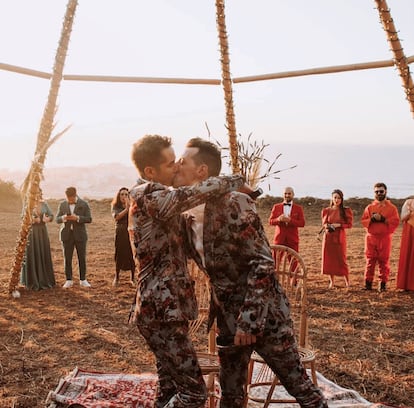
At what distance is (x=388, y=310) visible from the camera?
7172mm

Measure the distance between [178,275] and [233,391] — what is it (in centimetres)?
64

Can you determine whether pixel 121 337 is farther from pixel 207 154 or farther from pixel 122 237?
pixel 207 154

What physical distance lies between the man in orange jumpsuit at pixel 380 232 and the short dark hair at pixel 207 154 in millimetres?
6270

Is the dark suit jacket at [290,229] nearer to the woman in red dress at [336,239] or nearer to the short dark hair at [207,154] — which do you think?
the woman in red dress at [336,239]

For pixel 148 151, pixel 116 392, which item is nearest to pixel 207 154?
pixel 148 151

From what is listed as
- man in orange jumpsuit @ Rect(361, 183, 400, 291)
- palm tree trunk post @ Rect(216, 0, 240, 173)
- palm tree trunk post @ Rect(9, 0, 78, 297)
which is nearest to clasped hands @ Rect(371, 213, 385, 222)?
man in orange jumpsuit @ Rect(361, 183, 400, 291)

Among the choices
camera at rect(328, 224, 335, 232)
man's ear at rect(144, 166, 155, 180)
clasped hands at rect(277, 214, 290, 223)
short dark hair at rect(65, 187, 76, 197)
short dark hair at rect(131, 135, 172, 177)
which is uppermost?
short dark hair at rect(131, 135, 172, 177)

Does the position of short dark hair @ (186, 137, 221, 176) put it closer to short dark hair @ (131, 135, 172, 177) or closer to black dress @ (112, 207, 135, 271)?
short dark hair @ (131, 135, 172, 177)

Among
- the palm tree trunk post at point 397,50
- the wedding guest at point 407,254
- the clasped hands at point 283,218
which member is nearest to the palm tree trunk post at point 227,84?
the palm tree trunk post at point 397,50

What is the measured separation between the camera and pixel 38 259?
8.42m

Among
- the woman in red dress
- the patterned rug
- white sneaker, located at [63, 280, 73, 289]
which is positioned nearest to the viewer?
the patterned rug

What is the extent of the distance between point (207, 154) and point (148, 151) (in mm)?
270

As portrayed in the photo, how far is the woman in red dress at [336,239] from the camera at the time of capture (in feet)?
28.1

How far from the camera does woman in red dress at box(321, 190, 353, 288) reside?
8.56 meters
